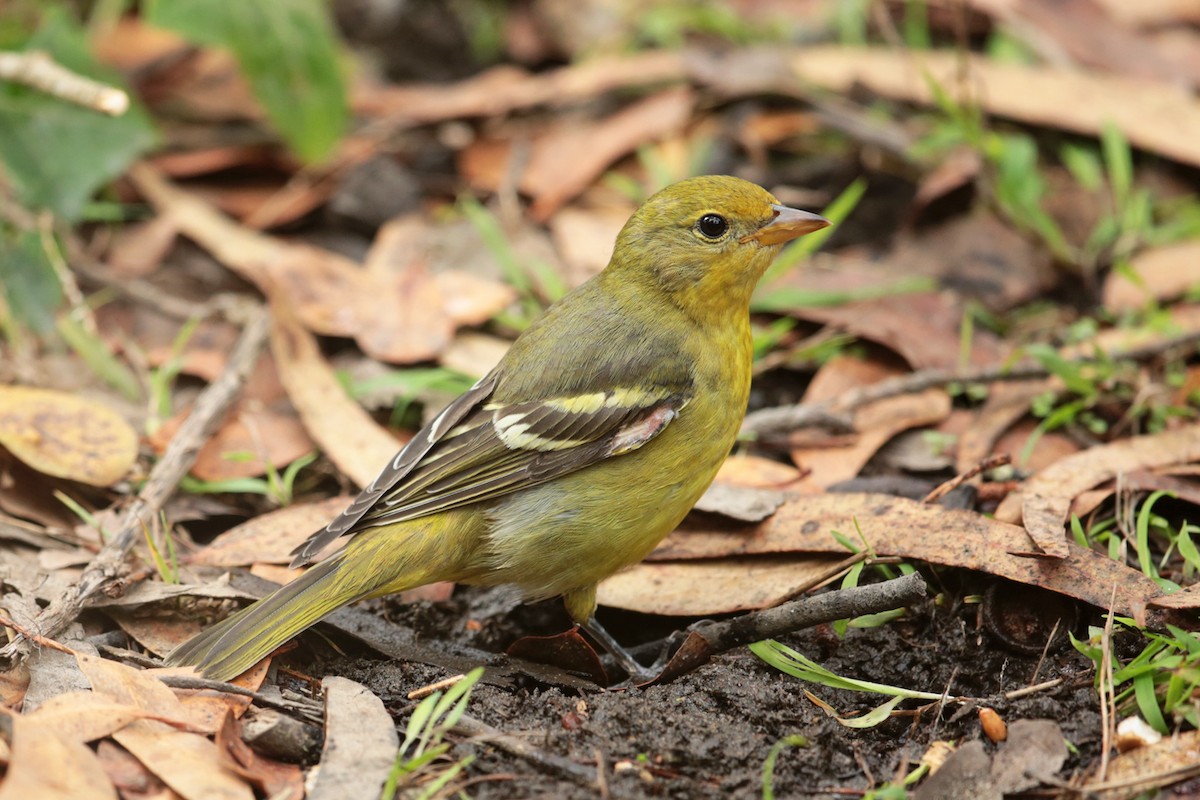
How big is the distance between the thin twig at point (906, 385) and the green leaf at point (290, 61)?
2.67 m

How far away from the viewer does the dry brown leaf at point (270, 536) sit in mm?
4285

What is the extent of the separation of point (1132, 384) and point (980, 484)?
34.3 inches

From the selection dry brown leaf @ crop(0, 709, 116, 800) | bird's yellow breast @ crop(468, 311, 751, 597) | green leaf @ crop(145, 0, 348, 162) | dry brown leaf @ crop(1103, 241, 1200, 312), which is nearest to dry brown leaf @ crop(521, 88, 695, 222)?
green leaf @ crop(145, 0, 348, 162)

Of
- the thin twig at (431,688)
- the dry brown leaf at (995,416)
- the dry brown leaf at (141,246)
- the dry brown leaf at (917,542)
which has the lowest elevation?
the dry brown leaf at (995,416)

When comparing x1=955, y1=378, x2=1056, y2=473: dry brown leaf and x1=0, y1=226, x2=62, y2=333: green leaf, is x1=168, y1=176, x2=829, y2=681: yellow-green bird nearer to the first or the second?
x1=955, y1=378, x2=1056, y2=473: dry brown leaf

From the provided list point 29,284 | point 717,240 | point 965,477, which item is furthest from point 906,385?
point 29,284

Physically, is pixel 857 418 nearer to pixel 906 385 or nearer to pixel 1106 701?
pixel 906 385

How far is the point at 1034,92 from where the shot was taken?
6387 millimetres

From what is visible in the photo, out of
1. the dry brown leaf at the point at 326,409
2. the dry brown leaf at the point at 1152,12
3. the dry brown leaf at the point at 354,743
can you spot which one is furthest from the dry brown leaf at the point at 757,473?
the dry brown leaf at the point at 1152,12

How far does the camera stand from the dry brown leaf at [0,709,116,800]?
2.82 meters

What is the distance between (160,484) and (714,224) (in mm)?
2097

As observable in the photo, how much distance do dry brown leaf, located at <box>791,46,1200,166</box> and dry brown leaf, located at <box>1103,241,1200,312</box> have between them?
2.22 feet

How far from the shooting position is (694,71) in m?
6.79

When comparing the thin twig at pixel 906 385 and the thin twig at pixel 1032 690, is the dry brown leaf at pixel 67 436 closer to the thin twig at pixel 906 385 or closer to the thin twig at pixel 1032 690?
the thin twig at pixel 906 385
